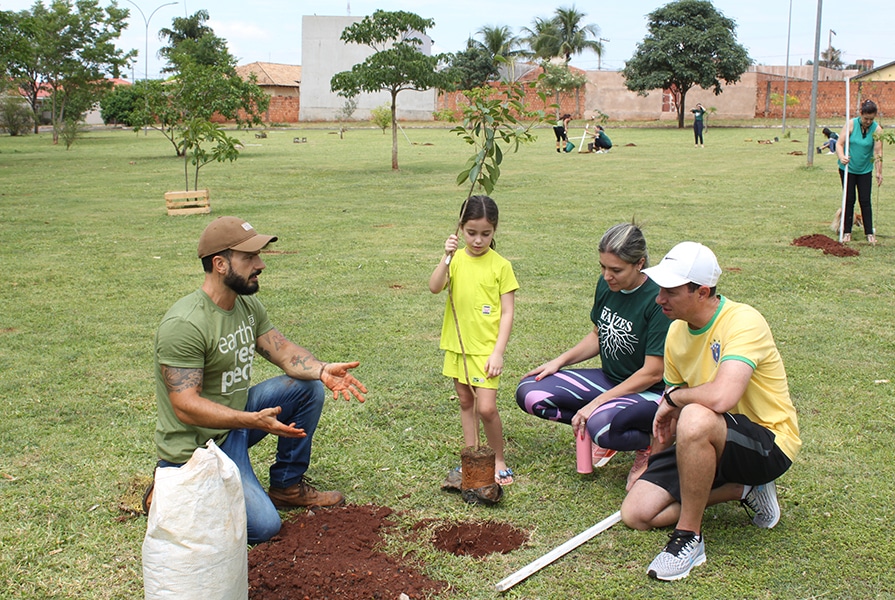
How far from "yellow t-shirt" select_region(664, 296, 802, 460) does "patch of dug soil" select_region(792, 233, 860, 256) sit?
7367 millimetres

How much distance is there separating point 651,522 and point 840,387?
2.55 m

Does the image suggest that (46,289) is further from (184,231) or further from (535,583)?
(535,583)

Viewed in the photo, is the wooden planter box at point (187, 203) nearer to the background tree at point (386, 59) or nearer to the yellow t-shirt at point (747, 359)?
the background tree at point (386, 59)

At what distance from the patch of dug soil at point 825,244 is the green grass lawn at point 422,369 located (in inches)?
11.2

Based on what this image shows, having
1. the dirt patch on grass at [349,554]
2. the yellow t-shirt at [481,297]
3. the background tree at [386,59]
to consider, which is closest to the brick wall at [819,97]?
the background tree at [386,59]

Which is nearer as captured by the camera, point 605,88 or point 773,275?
point 773,275

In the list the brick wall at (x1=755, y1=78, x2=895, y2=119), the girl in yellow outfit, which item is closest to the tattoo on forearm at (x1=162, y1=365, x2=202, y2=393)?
the girl in yellow outfit

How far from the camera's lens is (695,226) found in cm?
1257

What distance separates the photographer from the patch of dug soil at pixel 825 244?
33.2 feet

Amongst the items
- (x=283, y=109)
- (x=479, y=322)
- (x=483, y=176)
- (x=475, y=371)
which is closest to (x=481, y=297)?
(x=479, y=322)

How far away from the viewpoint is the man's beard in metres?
3.46

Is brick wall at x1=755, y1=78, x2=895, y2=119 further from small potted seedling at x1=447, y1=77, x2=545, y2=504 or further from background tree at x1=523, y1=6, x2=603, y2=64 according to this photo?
small potted seedling at x1=447, y1=77, x2=545, y2=504

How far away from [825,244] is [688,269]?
809 cm

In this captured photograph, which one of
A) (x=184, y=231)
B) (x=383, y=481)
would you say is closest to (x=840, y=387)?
(x=383, y=481)
